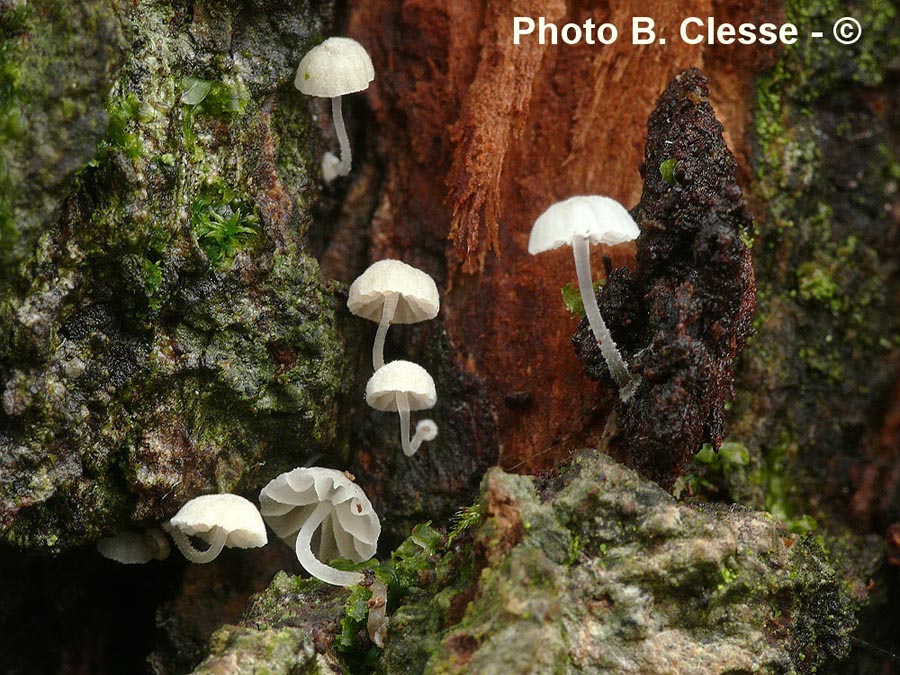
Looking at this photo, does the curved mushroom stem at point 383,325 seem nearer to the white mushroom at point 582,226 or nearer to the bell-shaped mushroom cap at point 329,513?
the bell-shaped mushroom cap at point 329,513

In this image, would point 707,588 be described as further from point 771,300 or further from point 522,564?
point 771,300

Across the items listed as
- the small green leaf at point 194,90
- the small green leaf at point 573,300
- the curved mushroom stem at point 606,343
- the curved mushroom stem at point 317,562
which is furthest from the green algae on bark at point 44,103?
the small green leaf at point 573,300

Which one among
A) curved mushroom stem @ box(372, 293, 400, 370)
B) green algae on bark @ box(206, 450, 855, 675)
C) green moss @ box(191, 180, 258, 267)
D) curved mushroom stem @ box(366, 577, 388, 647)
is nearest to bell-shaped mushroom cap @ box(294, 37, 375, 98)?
green moss @ box(191, 180, 258, 267)

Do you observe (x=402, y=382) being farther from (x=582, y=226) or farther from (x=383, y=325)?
(x=582, y=226)

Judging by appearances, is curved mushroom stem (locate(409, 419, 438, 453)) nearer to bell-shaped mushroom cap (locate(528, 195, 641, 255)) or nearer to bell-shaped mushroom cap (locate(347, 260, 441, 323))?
bell-shaped mushroom cap (locate(347, 260, 441, 323))

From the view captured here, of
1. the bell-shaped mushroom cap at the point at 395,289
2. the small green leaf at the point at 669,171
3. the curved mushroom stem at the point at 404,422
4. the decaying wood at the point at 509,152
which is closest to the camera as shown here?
the small green leaf at the point at 669,171

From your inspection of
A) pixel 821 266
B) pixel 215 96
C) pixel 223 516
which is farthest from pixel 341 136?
pixel 821 266

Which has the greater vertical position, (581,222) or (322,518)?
(581,222)
